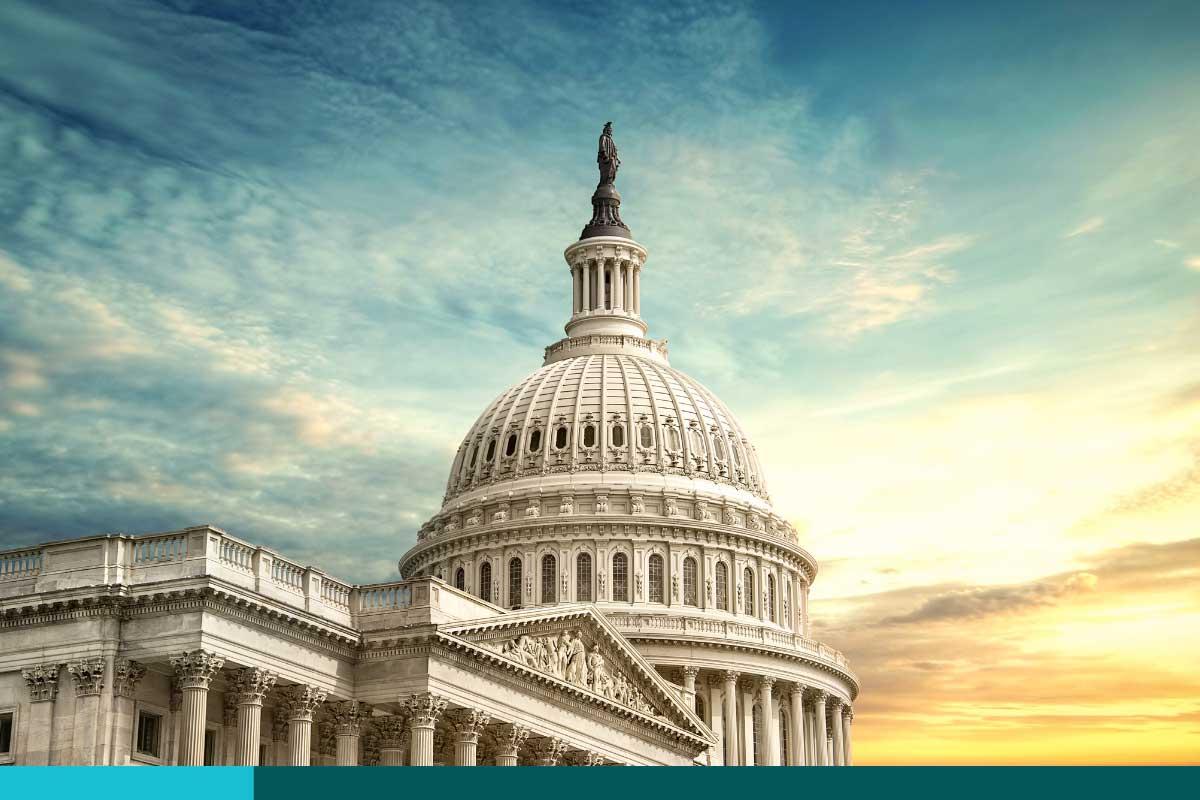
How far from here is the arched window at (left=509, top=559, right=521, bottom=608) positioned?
120 metres

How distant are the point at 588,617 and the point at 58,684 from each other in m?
25.7

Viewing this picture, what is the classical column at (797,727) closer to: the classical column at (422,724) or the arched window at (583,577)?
the arched window at (583,577)

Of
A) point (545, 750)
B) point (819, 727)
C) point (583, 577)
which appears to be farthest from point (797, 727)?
point (545, 750)

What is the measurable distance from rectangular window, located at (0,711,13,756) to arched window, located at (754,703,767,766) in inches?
2728

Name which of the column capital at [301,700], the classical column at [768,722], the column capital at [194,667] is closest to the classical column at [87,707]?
the column capital at [194,667]

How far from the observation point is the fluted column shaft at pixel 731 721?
11588 cm

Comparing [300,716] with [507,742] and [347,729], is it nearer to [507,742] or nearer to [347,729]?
[347,729]

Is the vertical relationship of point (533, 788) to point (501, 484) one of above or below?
below

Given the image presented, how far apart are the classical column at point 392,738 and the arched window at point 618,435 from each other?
197 ft

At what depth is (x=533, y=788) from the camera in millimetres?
33500

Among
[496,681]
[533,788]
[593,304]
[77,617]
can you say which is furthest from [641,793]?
[593,304]


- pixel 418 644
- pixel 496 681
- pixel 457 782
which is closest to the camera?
pixel 457 782

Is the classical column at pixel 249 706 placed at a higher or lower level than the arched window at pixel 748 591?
lower

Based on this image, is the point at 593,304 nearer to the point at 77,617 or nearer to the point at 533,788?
the point at 77,617
